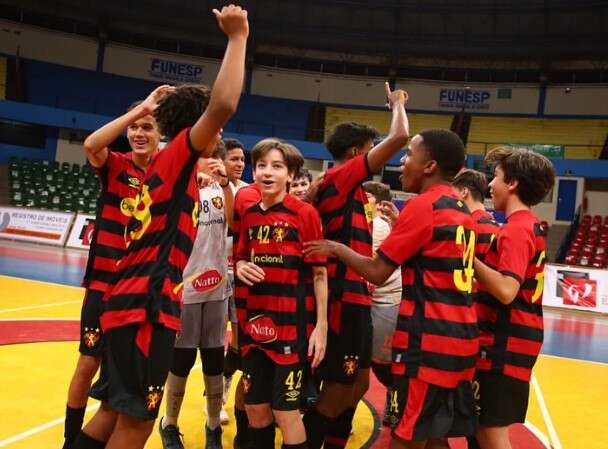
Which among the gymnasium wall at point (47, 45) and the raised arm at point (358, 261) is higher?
the gymnasium wall at point (47, 45)

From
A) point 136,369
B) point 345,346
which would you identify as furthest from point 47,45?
point 136,369

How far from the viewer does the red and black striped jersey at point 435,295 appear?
2.49 m

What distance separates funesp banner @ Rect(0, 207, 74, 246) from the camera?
15.9 metres

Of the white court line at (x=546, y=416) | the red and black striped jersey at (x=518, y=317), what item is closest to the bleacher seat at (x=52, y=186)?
the white court line at (x=546, y=416)

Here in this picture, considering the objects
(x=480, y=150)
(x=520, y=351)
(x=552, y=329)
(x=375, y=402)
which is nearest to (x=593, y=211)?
(x=480, y=150)

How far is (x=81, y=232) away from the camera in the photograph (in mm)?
15734

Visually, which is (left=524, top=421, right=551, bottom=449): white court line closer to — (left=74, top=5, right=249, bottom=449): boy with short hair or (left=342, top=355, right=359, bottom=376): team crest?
(left=342, top=355, right=359, bottom=376): team crest

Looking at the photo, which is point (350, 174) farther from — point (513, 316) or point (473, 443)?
point (473, 443)

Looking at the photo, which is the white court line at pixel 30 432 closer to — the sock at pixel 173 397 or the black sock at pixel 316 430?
the sock at pixel 173 397

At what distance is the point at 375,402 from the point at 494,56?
23.6 meters

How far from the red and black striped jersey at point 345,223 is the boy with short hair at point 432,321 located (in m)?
0.72

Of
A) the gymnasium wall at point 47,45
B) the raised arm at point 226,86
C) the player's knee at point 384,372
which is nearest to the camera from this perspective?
the raised arm at point 226,86

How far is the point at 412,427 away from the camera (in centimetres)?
243

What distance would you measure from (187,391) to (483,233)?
10.7ft
